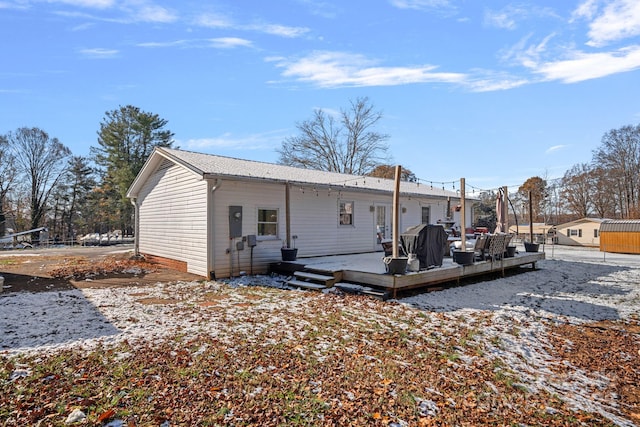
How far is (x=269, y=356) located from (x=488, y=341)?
290 cm

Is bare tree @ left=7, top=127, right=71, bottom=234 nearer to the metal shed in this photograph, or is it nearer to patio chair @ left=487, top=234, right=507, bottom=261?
patio chair @ left=487, top=234, right=507, bottom=261

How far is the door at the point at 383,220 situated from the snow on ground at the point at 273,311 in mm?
4543

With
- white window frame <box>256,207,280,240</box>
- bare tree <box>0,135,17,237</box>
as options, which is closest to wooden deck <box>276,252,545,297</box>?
white window frame <box>256,207,280,240</box>

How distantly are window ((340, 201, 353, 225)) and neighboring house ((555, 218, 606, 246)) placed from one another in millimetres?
22387

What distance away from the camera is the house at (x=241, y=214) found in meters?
9.19

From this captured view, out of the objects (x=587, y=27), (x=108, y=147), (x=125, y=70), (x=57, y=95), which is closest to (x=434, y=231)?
(x=587, y=27)

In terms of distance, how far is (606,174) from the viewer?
29.8m

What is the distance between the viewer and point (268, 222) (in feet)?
33.3

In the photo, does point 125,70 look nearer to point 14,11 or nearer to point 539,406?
point 14,11

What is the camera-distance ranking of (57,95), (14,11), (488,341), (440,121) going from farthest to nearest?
(440,121)
(57,95)
(14,11)
(488,341)

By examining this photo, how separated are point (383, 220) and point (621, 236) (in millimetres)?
15845

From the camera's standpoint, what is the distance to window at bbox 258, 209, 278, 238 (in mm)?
10008

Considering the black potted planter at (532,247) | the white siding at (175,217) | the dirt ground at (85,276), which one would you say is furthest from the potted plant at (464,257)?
the dirt ground at (85,276)

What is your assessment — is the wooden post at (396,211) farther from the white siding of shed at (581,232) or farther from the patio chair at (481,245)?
the white siding of shed at (581,232)
